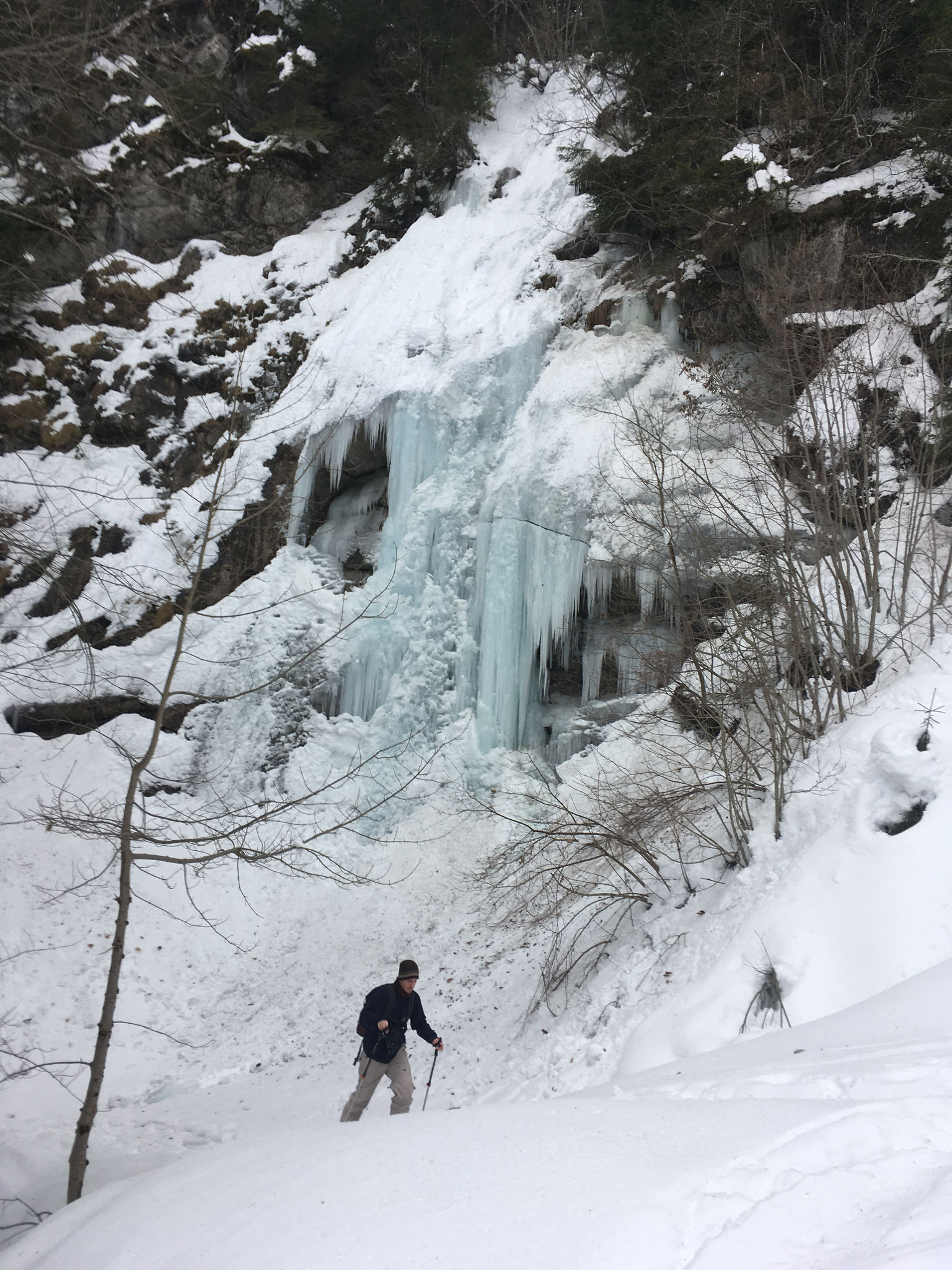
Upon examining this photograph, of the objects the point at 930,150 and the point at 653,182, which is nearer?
the point at 930,150

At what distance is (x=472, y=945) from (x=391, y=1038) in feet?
11.3

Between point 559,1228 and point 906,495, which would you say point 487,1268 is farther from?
point 906,495

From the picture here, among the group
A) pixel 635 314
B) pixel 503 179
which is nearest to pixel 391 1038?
pixel 635 314

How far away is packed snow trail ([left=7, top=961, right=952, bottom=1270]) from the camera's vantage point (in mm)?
2012

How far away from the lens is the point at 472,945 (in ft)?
25.8

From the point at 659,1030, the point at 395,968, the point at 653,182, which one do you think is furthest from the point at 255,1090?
the point at 653,182

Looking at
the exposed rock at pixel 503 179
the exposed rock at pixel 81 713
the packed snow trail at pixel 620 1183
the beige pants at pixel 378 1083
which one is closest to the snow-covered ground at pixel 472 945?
the packed snow trail at pixel 620 1183

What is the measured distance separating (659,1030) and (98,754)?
27.6ft

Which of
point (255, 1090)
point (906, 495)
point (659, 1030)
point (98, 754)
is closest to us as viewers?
point (659, 1030)

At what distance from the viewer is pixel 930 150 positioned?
9141mm

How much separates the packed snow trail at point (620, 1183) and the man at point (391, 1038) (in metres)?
0.77

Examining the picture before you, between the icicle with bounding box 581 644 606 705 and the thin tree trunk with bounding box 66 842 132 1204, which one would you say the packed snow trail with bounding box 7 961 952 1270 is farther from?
the icicle with bounding box 581 644 606 705

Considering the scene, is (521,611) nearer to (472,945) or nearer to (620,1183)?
(472,945)

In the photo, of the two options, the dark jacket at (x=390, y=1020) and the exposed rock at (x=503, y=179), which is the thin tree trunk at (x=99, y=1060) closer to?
the dark jacket at (x=390, y=1020)
